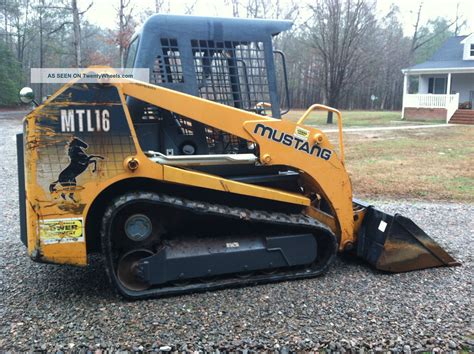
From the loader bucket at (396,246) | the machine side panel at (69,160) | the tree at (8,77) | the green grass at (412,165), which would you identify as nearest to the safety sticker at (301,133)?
the loader bucket at (396,246)

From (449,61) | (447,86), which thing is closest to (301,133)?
(447,86)

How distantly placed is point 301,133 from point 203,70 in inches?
42.7

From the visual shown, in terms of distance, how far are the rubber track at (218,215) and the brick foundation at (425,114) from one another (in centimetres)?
2789

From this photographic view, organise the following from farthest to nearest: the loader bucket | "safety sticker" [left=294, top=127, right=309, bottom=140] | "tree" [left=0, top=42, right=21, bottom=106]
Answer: "tree" [left=0, top=42, right=21, bottom=106] → the loader bucket → "safety sticker" [left=294, top=127, right=309, bottom=140]

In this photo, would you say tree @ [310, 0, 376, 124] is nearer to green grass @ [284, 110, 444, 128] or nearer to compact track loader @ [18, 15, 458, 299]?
green grass @ [284, 110, 444, 128]

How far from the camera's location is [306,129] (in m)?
4.24

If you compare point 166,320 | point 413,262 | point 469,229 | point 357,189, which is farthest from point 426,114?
point 166,320

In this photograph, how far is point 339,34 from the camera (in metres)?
29.0

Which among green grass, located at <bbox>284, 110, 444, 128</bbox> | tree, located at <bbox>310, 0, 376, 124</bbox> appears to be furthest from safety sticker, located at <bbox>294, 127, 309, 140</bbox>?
tree, located at <bbox>310, 0, 376, 124</bbox>

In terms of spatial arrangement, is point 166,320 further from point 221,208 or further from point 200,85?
point 200,85

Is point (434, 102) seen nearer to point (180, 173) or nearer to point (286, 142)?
point (286, 142)

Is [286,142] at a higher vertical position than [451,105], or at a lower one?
lower

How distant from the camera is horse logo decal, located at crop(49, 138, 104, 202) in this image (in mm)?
3574

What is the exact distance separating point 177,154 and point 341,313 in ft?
6.39
